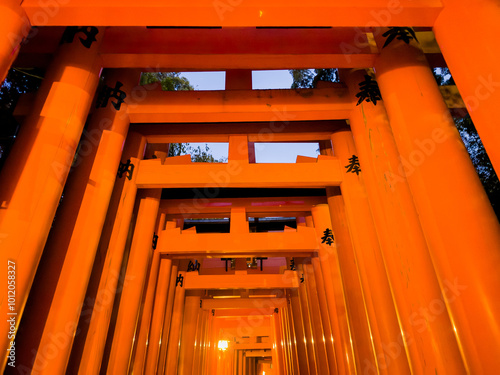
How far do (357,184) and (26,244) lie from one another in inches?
132

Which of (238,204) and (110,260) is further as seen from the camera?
(238,204)

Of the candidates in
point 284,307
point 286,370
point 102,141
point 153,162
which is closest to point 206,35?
point 102,141

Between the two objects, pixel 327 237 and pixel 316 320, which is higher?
pixel 327 237

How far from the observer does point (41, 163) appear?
2186 millimetres

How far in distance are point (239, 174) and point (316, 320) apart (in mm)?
3812

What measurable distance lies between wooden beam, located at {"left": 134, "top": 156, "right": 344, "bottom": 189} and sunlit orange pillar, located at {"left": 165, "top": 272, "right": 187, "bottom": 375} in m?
3.85

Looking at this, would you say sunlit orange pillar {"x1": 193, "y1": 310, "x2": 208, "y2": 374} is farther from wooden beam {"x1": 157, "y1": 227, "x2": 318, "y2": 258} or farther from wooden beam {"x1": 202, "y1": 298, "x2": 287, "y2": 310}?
wooden beam {"x1": 157, "y1": 227, "x2": 318, "y2": 258}

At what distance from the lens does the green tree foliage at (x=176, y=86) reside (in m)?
6.93

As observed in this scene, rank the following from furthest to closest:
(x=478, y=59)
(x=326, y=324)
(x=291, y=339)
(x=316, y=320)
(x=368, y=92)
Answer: (x=291, y=339), (x=316, y=320), (x=326, y=324), (x=368, y=92), (x=478, y=59)

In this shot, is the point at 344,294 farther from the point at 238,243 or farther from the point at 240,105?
the point at 240,105

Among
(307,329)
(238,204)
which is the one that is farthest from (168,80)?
(307,329)

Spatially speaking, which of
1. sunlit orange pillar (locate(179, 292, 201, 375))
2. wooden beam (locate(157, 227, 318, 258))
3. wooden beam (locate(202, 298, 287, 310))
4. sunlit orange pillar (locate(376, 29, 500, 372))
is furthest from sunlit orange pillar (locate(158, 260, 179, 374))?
sunlit orange pillar (locate(376, 29, 500, 372))

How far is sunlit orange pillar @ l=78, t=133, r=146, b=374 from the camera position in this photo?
289 centimetres

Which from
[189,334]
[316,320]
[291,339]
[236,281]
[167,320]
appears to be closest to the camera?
[316,320]
